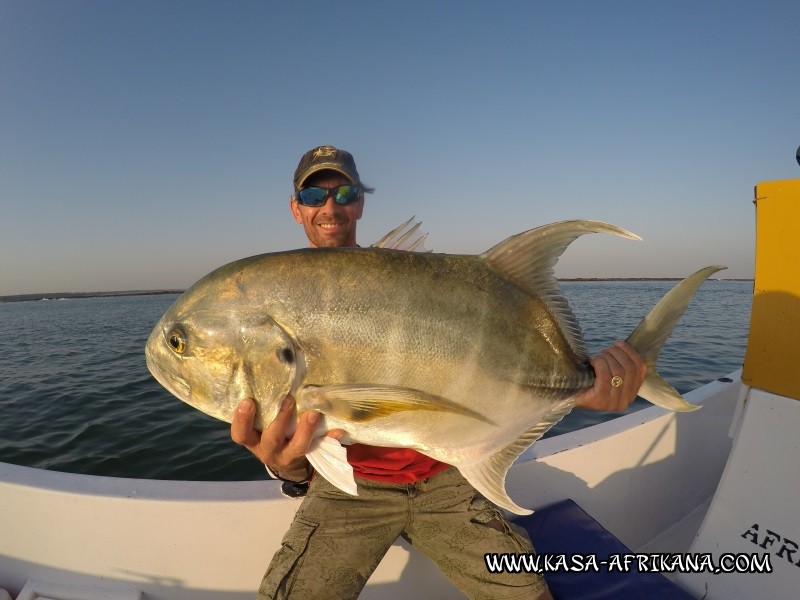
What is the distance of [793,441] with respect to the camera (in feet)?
8.84

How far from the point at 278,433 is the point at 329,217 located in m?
1.91

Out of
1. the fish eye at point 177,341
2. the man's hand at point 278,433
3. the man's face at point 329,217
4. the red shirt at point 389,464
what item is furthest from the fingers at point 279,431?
the man's face at point 329,217

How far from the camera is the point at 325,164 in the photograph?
3.18 meters

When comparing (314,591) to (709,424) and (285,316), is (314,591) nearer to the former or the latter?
(285,316)

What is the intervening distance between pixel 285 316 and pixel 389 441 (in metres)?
0.74

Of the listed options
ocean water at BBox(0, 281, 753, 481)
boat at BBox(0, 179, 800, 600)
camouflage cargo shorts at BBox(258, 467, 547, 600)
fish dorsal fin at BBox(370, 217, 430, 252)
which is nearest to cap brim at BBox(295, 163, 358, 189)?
fish dorsal fin at BBox(370, 217, 430, 252)

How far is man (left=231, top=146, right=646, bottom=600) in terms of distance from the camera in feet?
7.00

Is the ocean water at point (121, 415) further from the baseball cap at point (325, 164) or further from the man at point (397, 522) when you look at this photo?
the baseball cap at point (325, 164)

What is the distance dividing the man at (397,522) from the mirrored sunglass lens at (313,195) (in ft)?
6.21

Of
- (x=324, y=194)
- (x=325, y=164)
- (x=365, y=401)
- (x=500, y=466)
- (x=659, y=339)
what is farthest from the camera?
(x=324, y=194)

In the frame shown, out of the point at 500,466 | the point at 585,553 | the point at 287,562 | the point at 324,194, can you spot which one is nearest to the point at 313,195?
the point at 324,194

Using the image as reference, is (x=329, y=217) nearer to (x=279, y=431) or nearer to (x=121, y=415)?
(x=279, y=431)

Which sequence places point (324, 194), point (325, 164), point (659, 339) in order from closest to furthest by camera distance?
point (659, 339) < point (325, 164) < point (324, 194)

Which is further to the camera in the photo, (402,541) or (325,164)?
(325,164)
